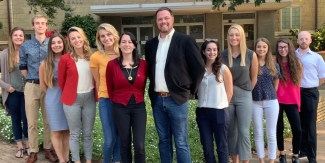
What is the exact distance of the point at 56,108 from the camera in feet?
15.3

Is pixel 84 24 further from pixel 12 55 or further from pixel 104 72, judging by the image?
pixel 104 72

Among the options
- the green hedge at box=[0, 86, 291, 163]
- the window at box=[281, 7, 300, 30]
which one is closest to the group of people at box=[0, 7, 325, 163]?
the green hedge at box=[0, 86, 291, 163]

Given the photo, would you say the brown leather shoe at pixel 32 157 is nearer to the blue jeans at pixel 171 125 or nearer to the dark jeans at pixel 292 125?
the blue jeans at pixel 171 125

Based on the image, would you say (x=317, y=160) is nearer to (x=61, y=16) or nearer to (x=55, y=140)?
(x=55, y=140)

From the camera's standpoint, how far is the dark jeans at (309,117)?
16.4 ft

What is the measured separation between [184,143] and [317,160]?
8.13 feet

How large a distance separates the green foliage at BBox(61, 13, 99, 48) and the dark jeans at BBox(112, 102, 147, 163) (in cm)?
1555

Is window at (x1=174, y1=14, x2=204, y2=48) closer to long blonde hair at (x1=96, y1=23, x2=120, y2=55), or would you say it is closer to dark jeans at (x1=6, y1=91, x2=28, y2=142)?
dark jeans at (x1=6, y1=91, x2=28, y2=142)

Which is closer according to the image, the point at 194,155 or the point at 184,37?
the point at 184,37

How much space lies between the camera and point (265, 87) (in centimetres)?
463

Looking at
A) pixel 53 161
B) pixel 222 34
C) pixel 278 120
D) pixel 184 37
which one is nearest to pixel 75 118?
pixel 53 161

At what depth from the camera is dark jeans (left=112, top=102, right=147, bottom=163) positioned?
409cm

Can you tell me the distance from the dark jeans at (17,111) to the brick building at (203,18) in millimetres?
15548

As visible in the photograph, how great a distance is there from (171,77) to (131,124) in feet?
2.54
